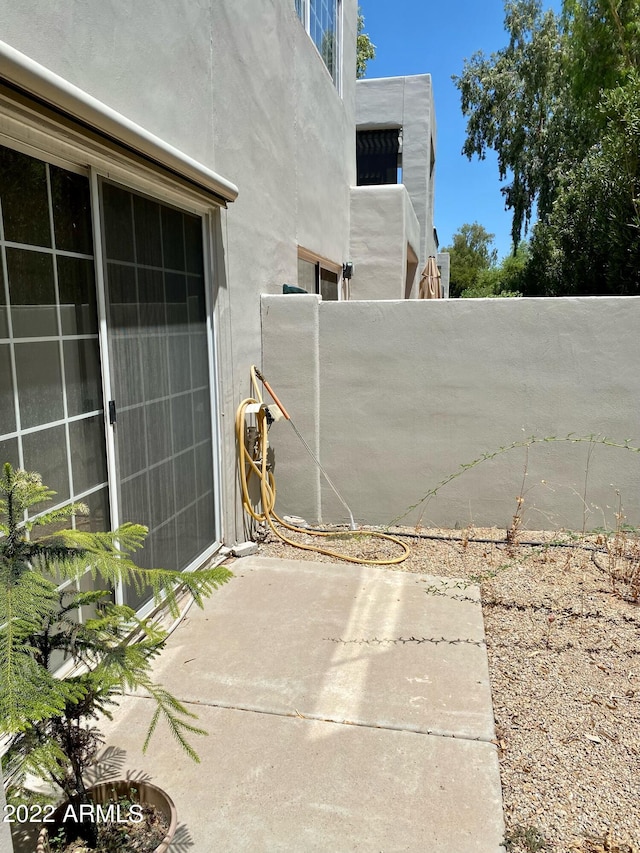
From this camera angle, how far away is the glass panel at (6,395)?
2.46m

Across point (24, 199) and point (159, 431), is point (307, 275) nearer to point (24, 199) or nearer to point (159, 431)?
point (159, 431)

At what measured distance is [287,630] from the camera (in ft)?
12.3

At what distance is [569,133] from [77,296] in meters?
20.5

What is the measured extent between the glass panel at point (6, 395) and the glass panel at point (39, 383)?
6 centimetres

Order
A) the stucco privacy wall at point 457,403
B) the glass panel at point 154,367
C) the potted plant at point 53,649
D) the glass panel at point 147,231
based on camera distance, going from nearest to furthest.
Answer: the potted plant at point 53,649 < the glass panel at point 147,231 < the glass panel at point 154,367 < the stucco privacy wall at point 457,403

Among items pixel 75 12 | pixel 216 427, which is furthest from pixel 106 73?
pixel 216 427

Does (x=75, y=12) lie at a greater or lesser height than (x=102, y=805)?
greater

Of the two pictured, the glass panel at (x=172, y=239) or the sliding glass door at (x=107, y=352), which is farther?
the glass panel at (x=172, y=239)

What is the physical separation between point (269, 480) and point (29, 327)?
3268 millimetres

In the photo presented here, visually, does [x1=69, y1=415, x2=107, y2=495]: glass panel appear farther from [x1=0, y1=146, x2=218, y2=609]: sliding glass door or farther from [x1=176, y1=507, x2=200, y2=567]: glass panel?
[x1=176, y1=507, x2=200, y2=567]: glass panel

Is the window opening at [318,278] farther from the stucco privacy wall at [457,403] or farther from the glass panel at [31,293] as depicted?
the glass panel at [31,293]

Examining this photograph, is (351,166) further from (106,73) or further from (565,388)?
(106,73)

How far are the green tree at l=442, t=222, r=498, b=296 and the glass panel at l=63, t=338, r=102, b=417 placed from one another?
37.3 meters

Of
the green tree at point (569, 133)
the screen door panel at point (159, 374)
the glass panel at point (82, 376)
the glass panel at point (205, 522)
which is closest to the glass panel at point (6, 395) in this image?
the glass panel at point (82, 376)
